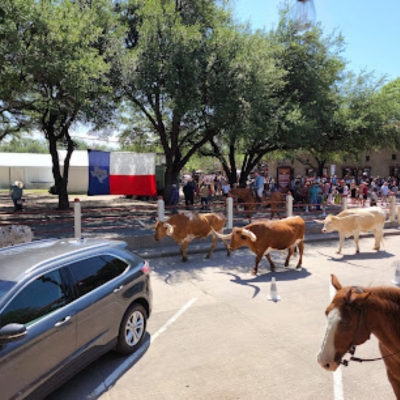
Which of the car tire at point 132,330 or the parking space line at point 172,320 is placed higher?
the car tire at point 132,330

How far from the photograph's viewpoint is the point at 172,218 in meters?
10.5

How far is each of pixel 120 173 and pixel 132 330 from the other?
1016 cm

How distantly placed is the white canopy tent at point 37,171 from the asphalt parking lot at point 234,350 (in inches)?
1249

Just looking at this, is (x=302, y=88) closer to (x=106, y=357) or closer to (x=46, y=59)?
(x=46, y=59)

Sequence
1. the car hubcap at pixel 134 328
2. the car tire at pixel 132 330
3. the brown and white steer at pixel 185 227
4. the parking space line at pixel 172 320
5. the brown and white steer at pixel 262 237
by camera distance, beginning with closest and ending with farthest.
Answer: the car tire at pixel 132 330, the car hubcap at pixel 134 328, the parking space line at pixel 172 320, the brown and white steer at pixel 262 237, the brown and white steer at pixel 185 227

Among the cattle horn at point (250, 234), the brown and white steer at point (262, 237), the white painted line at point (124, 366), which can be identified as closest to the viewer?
the white painted line at point (124, 366)

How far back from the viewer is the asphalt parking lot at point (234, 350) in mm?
4246

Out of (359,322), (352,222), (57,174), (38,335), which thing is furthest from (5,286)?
(57,174)

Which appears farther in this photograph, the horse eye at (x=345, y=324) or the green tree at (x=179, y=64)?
the green tree at (x=179, y=64)

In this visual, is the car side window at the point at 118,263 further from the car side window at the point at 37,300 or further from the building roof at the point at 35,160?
the building roof at the point at 35,160

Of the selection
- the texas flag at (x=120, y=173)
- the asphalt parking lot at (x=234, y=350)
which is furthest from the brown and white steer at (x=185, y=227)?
the texas flag at (x=120, y=173)

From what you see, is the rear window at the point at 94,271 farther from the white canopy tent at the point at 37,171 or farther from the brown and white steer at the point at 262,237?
the white canopy tent at the point at 37,171

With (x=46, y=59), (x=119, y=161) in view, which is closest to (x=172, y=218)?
(x=119, y=161)

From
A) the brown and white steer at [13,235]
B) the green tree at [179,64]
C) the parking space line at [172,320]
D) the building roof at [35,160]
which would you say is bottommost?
the parking space line at [172,320]
